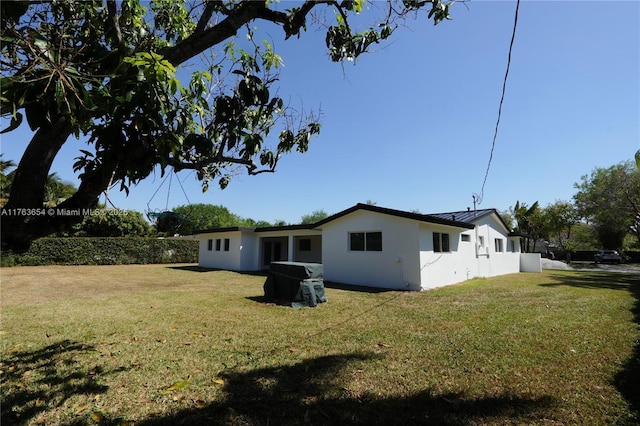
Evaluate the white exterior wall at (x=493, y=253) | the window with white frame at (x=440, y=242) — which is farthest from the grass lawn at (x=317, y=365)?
the white exterior wall at (x=493, y=253)

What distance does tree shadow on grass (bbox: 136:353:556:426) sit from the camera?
3.07 meters

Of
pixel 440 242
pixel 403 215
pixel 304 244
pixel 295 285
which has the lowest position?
pixel 295 285

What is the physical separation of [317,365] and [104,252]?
24.8 m

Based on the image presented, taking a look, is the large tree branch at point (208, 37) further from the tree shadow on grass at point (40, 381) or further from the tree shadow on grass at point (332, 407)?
the tree shadow on grass at point (40, 381)

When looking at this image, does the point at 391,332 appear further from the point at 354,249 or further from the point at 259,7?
the point at 354,249

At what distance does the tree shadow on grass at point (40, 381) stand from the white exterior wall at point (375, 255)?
10.4 meters

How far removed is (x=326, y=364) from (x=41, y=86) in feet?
14.1

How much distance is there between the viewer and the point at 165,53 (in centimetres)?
256

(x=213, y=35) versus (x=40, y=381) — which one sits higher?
(x=213, y=35)

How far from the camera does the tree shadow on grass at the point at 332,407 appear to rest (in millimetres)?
3066

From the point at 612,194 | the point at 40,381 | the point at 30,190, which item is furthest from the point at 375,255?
the point at 612,194

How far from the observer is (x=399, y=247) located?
1293cm

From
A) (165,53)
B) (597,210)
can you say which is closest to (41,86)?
(165,53)

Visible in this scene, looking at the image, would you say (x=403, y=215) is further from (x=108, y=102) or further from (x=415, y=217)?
(x=108, y=102)
